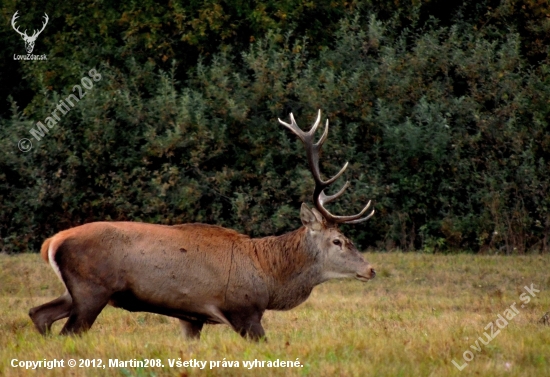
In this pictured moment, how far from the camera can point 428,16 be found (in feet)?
69.8

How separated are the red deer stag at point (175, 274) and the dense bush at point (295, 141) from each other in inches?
331

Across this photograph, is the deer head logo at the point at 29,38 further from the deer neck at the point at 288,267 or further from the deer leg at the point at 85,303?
the deer leg at the point at 85,303

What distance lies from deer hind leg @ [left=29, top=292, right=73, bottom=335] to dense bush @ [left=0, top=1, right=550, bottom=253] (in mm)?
9271

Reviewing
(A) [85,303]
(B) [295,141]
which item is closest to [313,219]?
(A) [85,303]

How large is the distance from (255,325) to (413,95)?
1049cm

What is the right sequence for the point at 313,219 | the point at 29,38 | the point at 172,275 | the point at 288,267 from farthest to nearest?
the point at 29,38, the point at 313,219, the point at 288,267, the point at 172,275

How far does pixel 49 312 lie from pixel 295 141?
33.3ft

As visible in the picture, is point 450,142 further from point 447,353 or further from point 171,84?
point 447,353

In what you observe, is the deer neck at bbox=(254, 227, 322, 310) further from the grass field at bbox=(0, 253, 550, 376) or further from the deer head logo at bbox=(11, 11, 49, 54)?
the deer head logo at bbox=(11, 11, 49, 54)

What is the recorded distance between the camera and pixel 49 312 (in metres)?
9.12

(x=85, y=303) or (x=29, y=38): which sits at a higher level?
(x=85, y=303)

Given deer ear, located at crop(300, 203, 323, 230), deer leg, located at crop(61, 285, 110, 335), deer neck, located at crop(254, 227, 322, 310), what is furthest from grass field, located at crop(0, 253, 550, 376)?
deer ear, located at crop(300, 203, 323, 230)

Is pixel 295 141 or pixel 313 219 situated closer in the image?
pixel 313 219

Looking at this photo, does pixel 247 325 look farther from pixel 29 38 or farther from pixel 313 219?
pixel 29 38
